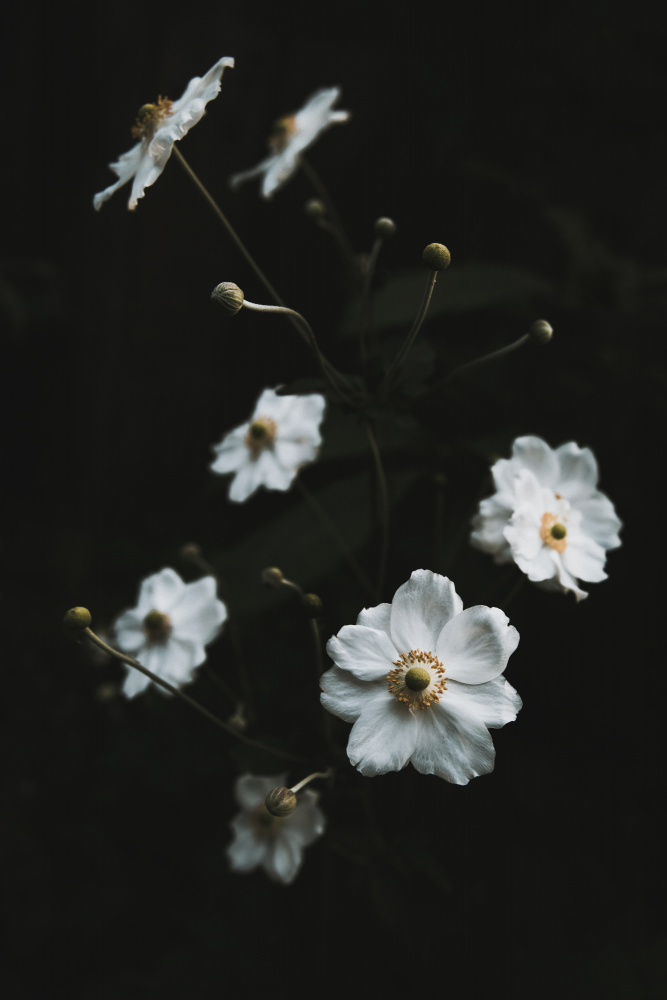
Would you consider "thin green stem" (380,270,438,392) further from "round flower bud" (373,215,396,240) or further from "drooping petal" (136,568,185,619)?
"drooping petal" (136,568,185,619)

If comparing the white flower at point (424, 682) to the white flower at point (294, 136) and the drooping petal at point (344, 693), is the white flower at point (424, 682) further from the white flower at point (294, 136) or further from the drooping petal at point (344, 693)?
A: the white flower at point (294, 136)

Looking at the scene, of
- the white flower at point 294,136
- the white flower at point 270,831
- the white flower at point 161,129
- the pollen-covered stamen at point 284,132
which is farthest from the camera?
the pollen-covered stamen at point 284,132

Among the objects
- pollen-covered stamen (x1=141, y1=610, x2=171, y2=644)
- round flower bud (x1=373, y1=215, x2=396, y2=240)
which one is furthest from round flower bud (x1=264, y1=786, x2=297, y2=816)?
round flower bud (x1=373, y1=215, x2=396, y2=240)

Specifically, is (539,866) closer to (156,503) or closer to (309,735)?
(309,735)

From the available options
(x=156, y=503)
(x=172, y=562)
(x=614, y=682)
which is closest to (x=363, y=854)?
(x=614, y=682)

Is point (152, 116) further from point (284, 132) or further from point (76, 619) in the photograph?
point (76, 619)

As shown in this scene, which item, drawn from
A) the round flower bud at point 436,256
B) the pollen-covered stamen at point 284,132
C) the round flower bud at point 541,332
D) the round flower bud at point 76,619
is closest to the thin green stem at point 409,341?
the round flower bud at point 436,256
